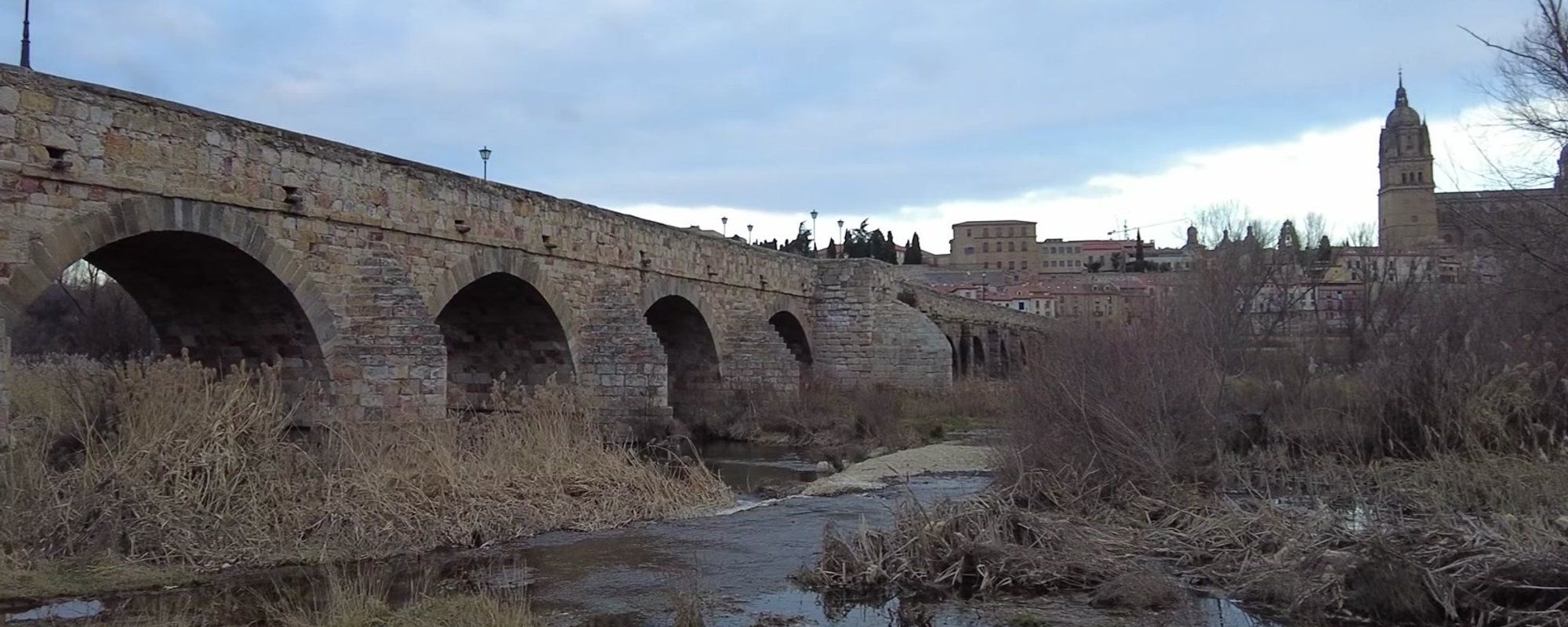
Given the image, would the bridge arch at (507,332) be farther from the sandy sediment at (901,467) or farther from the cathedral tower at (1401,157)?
the cathedral tower at (1401,157)

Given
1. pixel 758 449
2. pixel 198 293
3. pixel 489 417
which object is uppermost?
pixel 198 293

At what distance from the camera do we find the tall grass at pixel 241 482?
27.5 feet

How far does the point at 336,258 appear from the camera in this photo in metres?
13.5

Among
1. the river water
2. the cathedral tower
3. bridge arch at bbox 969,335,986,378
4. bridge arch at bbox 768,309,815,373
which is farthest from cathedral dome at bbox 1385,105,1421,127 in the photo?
the river water

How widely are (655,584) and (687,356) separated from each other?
54.2 ft

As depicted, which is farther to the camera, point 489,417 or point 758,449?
point 758,449

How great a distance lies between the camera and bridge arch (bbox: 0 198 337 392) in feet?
36.8

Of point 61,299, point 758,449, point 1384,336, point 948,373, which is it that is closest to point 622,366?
point 758,449

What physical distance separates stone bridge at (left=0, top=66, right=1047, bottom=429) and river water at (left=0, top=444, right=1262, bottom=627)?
2999 mm

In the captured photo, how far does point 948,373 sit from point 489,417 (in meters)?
18.9

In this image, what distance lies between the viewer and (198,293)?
13.2 metres

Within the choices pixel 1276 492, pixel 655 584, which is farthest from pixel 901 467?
pixel 655 584

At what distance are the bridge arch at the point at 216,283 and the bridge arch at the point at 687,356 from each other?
10180mm

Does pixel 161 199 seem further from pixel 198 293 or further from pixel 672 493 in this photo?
pixel 672 493
